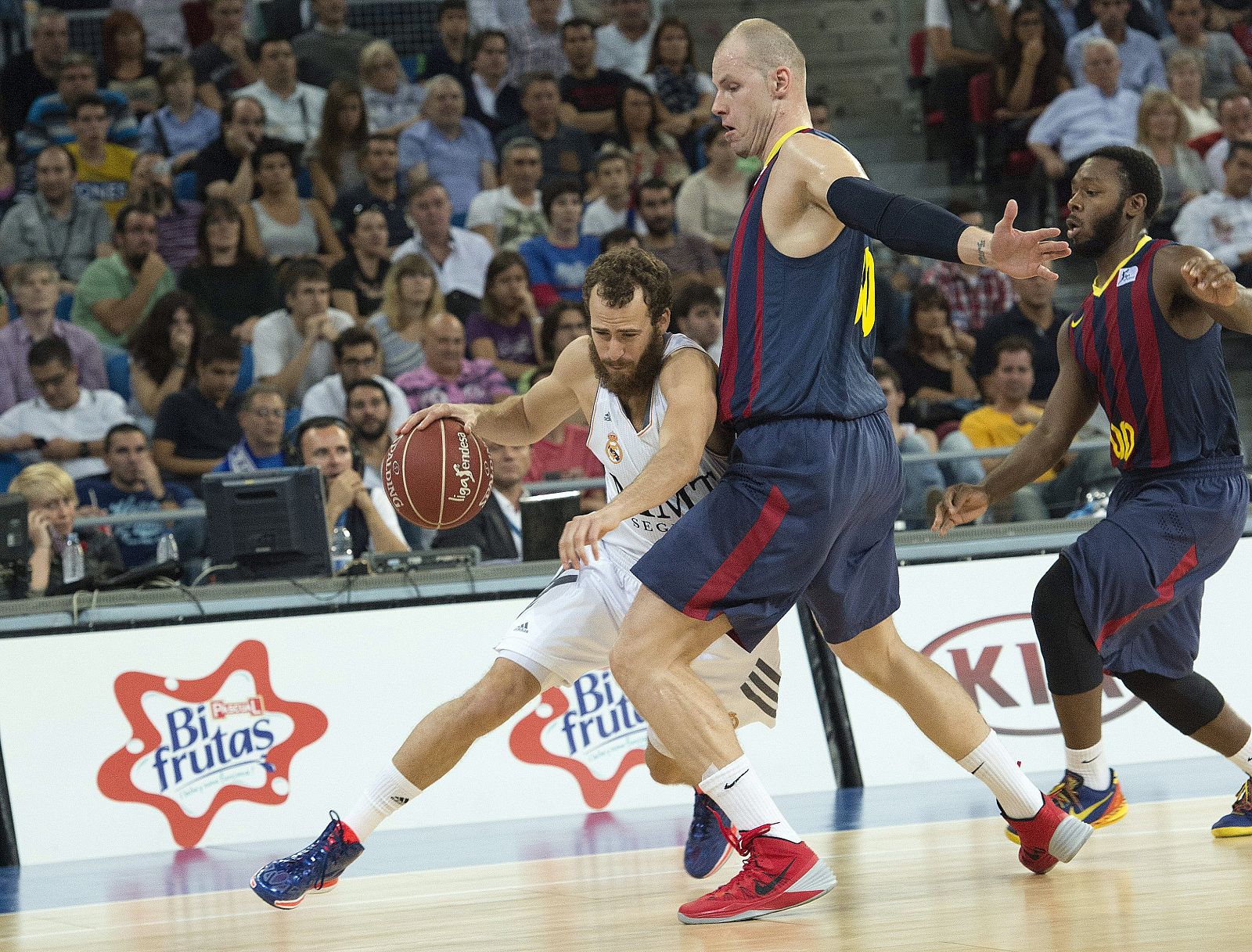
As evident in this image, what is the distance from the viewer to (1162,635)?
484cm

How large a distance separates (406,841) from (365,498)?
2327 millimetres

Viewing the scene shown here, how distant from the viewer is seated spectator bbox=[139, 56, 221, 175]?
36.0 feet

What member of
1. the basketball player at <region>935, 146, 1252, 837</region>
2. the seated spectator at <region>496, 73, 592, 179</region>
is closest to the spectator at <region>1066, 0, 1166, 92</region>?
the seated spectator at <region>496, 73, 592, 179</region>

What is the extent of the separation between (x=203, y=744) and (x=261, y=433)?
8.82 ft

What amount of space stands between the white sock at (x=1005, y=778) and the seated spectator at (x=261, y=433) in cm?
510

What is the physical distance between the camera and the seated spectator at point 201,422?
9.01 meters

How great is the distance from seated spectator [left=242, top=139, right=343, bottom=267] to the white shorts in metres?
6.45

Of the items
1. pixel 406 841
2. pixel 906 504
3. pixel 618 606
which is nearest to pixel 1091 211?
pixel 618 606

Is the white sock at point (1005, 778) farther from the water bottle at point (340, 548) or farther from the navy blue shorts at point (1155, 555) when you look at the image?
the water bottle at point (340, 548)

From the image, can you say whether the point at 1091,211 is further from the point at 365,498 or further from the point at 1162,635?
the point at 365,498

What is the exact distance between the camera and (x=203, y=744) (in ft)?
20.1

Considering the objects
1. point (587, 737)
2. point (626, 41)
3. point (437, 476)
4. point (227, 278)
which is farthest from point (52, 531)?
point (626, 41)

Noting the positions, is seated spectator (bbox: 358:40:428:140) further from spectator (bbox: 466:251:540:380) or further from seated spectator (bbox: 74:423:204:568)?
seated spectator (bbox: 74:423:204:568)

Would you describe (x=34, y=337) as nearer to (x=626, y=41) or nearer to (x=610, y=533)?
(x=626, y=41)
